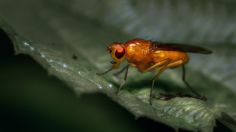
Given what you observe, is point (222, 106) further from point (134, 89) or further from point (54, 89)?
point (54, 89)

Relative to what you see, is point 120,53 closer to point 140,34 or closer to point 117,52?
point 117,52

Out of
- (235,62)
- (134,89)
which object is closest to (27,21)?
(134,89)

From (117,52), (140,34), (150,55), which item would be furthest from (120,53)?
(140,34)

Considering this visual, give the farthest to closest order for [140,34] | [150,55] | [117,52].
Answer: [140,34] < [150,55] < [117,52]

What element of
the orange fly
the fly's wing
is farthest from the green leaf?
the fly's wing

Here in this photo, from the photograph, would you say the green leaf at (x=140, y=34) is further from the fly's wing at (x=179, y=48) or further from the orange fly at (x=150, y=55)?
the fly's wing at (x=179, y=48)

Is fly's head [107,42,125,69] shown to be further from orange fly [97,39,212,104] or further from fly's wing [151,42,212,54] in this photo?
fly's wing [151,42,212,54]

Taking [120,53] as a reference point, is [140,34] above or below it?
above
